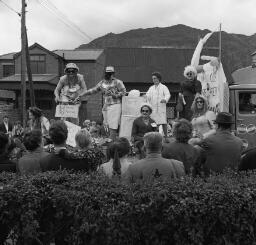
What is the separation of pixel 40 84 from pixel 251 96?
104 ft

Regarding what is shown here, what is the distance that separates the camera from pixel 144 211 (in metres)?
3.96

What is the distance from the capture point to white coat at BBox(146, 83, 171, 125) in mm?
10156

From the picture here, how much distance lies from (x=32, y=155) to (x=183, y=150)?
71.3 inches

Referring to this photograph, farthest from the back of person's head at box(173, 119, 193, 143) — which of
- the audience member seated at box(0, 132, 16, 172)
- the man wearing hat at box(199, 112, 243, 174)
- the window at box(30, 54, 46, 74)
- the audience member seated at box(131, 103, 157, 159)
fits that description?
the window at box(30, 54, 46, 74)

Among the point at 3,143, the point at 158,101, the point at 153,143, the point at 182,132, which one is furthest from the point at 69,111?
the point at 153,143

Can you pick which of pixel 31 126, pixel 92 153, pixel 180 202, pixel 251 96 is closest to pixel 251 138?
pixel 251 96

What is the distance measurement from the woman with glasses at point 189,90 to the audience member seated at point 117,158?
429cm

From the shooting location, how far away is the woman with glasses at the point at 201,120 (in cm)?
814

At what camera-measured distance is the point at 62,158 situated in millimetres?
5492

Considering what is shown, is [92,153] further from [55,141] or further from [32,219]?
[32,219]

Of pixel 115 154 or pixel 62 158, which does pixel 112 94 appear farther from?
pixel 62 158

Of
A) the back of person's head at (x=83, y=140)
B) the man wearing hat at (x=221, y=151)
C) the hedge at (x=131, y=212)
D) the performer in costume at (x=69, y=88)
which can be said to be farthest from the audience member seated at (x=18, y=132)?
the hedge at (x=131, y=212)

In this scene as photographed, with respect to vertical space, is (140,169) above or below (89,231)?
above

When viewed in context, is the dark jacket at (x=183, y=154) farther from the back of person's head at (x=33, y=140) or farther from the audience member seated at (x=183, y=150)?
the back of person's head at (x=33, y=140)
